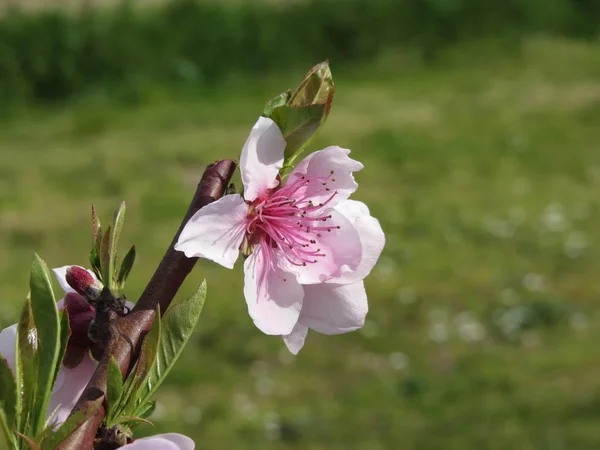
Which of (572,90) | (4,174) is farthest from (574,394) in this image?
(572,90)

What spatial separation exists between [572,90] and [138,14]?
9.45 feet

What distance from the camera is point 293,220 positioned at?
0.52m

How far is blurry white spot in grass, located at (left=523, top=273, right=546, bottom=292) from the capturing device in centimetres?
406

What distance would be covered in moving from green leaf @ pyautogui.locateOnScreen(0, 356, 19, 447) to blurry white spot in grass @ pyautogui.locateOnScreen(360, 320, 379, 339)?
3.30 metres

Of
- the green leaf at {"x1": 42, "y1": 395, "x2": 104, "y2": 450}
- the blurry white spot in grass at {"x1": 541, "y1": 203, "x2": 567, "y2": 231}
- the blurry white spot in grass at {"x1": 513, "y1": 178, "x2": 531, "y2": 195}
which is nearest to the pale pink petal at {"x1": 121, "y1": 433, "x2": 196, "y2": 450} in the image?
the green leaf at {"x1": 42, "y1": 395, "x2": 104, "y2": 450}

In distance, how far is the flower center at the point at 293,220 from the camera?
511mm

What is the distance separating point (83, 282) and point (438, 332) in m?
3.31

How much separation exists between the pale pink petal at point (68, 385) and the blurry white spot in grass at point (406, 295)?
353cm

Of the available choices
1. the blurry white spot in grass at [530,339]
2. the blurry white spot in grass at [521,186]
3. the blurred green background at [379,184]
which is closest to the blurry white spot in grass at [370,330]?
the blurred green background at [379,184]

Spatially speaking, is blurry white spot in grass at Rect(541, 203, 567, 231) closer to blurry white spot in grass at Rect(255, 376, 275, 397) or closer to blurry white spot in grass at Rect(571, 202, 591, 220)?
blurry white spot in grass at Rect(571, 202, 591, 220)

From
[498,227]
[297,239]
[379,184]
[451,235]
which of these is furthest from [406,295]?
[297,239]

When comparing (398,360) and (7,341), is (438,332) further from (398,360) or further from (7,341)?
(7,341)

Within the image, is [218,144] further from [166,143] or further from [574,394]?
[574,394]

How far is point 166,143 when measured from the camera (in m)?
5.70
